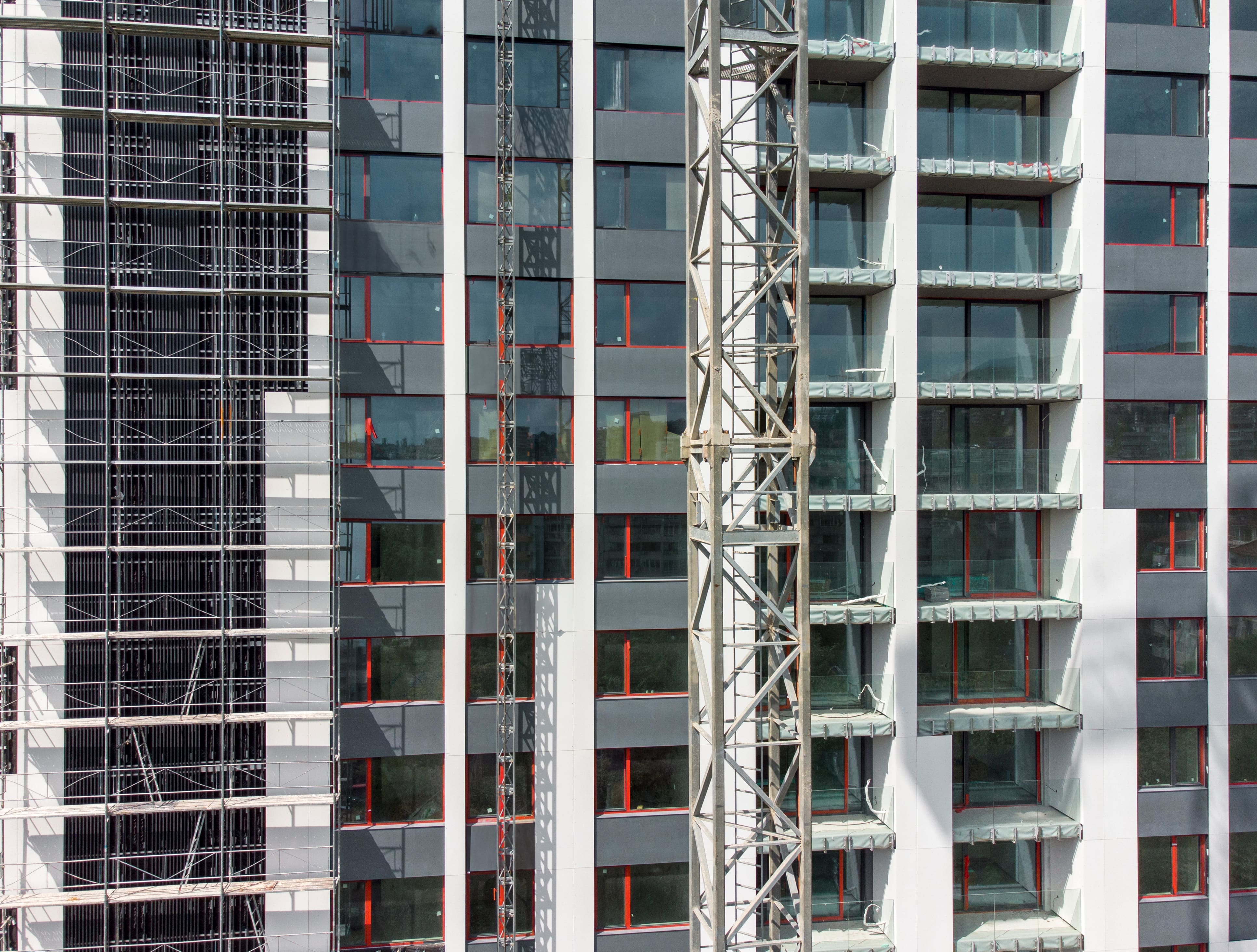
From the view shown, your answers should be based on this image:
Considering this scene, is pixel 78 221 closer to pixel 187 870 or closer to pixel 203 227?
pixel 203 227

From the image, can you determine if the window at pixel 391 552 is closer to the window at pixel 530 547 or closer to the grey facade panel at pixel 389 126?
the window at pixel 530 547

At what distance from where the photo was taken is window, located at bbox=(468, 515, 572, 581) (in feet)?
49.7

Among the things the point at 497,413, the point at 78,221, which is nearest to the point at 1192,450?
the point at 497,413

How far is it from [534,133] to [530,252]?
2.35m

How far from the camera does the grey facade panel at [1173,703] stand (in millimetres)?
15758

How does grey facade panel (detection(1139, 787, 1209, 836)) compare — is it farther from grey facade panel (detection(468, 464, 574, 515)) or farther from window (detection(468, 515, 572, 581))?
grey facade panel (detection(468, 464, 574, 515))

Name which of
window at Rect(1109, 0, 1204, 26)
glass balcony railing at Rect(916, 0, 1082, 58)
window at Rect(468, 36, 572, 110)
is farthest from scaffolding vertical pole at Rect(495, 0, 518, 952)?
window at Rect(1109, 0, 1204, 26)

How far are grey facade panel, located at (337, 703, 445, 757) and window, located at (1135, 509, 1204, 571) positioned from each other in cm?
1470

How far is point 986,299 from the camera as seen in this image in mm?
16328

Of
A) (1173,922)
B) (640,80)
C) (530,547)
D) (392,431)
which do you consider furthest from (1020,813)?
(640,80)

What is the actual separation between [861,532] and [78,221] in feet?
54.1

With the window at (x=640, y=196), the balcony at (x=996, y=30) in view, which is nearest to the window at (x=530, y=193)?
the window at (x=640, y=196)

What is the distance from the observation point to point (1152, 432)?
15.9 metres

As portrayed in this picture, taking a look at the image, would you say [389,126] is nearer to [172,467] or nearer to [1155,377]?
[172,467]
